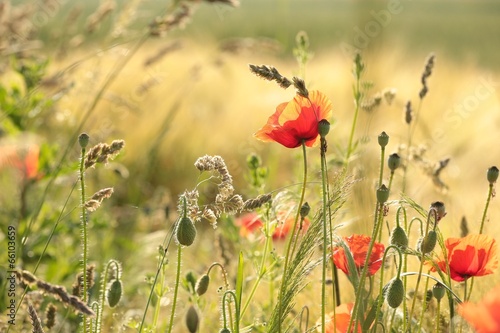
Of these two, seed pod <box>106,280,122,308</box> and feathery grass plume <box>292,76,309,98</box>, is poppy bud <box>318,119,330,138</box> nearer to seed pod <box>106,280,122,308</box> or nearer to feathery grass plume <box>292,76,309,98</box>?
feathery grass plume <box>292,76,309,98</box>

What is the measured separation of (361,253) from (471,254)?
0.15 m

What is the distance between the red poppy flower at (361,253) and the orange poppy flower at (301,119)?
0.15 meters

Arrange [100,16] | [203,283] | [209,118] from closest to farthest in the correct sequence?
[203,283]
[100,16]
[209,118]

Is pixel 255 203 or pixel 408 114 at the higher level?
pixel 408 114

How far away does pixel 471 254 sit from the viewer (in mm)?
1184

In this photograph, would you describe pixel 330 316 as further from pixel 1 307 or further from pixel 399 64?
pixel 399 64

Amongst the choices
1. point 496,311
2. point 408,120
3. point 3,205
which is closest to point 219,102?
point 3,205

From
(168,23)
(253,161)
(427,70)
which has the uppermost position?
(168,23)

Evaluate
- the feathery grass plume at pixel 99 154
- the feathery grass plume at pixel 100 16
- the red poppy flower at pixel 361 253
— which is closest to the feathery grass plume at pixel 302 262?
the red poppy flower at pixel 361 253

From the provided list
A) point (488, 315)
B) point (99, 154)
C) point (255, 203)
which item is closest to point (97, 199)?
point (99, 154)

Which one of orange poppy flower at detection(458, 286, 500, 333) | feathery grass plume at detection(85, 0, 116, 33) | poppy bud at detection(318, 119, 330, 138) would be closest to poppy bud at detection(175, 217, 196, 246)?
poppy bud at detection(318, 119, 330, 138)

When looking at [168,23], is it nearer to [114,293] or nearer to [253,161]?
[253,161]

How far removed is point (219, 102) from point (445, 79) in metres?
1.41

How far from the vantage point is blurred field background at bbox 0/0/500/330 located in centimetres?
219
